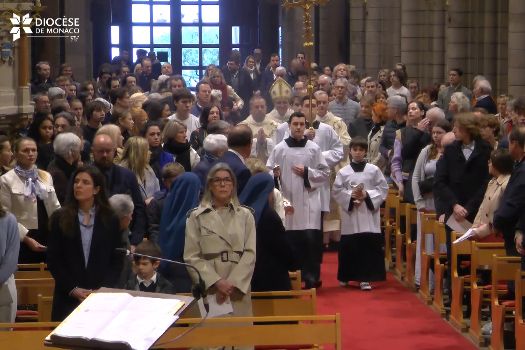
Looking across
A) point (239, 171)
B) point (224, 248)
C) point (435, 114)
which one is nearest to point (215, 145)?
point (239, 171)

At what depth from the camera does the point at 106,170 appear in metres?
11.9

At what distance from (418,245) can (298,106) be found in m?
4.61

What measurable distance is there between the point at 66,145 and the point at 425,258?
12.7 feet

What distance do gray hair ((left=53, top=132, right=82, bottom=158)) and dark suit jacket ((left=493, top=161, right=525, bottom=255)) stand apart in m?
3.50

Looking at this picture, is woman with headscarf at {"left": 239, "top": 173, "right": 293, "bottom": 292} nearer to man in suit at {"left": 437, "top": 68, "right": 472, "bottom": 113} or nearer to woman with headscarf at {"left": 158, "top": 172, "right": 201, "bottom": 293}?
woman with headscarf at {"left": 158, "top": 172, "right": 201, "bottom": 293}

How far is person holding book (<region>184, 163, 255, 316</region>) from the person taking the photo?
396 inches

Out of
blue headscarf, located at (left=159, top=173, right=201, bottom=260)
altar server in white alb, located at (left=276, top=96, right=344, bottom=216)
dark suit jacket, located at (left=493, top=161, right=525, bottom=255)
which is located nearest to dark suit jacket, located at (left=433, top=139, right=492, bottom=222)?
dark suit jacket, located at (left=493, top=161, right=525, bottom=255)

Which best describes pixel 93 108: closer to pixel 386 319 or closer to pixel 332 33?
pixel 386 319

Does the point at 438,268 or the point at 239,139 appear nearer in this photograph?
the point at 239,139

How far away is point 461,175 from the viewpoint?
523 inches

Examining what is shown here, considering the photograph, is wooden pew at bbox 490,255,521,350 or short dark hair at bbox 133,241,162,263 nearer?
short dark hair at bbox 133,241,162,263

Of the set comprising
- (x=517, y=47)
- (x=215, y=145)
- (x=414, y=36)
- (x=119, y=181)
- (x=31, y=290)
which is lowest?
(x=31, y=290)

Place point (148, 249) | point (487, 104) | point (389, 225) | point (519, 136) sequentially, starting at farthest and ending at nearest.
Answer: point (487, 104)
point (389, 225)
point (519, 136)
point (148, 249)

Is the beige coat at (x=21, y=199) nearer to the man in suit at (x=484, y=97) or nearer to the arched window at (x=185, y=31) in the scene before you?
the man in suit at (x=484, y=97)
